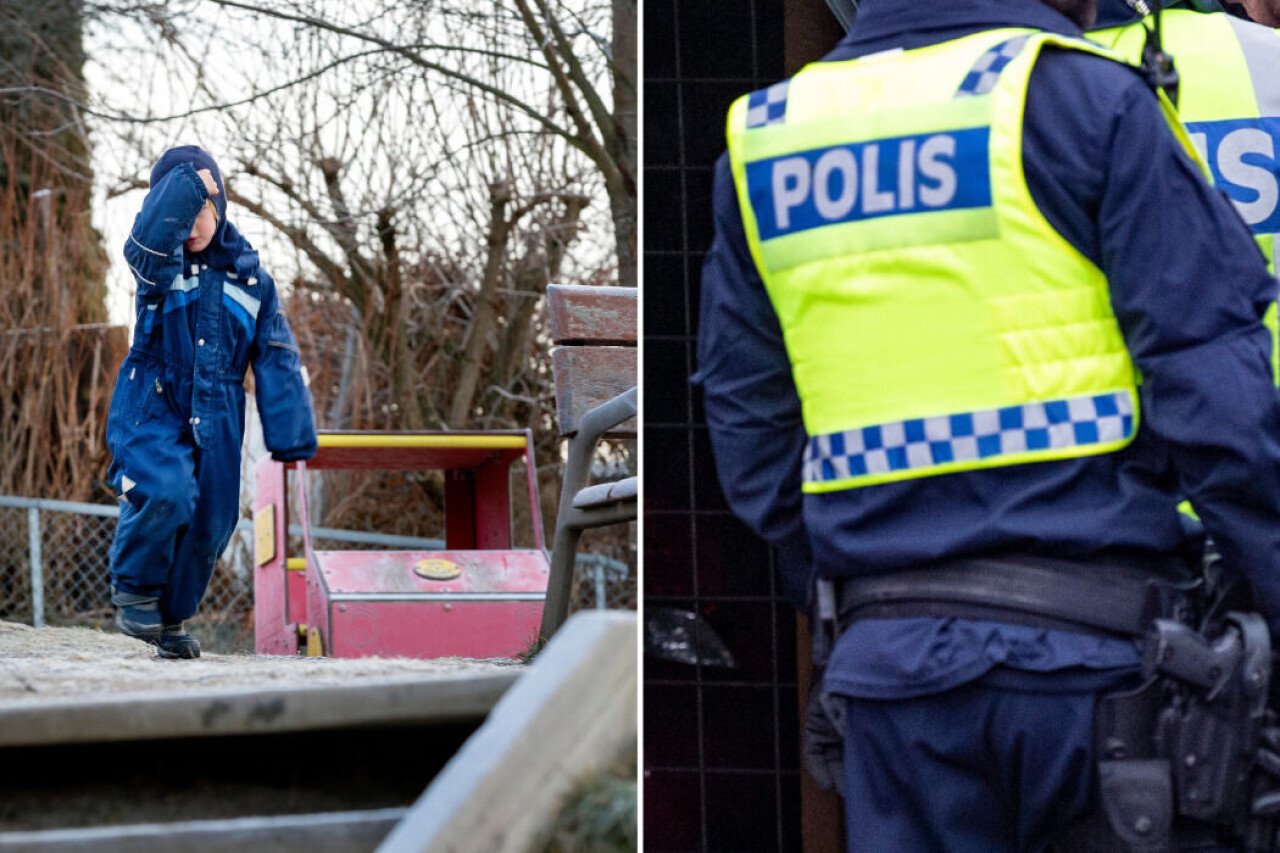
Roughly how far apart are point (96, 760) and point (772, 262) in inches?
47.5

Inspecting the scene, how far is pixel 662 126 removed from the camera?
8.09 ft

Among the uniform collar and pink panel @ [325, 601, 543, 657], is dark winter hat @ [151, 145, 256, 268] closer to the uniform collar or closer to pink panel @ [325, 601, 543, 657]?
pink panel @ [325, 601, 543, 657]

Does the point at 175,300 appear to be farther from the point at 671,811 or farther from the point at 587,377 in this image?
the point at 671,811

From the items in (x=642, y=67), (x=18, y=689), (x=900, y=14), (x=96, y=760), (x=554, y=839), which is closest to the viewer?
(x=900, y=14)

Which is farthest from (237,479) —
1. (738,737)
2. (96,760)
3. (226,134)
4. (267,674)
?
(226,134)

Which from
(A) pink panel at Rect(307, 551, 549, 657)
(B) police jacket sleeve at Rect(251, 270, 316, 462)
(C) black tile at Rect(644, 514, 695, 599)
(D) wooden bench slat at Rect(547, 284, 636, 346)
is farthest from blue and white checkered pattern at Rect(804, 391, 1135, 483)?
(A) pink panel at Rect(307, 551, 549, 657)

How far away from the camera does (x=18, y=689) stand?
296 cm

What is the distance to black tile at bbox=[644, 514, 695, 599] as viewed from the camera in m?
2.46

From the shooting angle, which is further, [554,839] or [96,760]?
[96,760]

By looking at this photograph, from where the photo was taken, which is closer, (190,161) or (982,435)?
(982,435)

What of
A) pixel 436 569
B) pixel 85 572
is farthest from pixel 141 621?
pixel 85 572

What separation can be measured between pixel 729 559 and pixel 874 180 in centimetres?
62

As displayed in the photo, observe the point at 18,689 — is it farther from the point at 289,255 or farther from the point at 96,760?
the point at 289,255

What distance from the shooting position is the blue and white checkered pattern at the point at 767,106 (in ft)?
6.91
